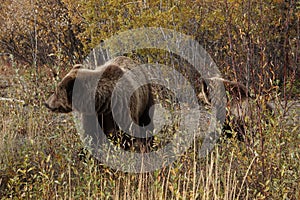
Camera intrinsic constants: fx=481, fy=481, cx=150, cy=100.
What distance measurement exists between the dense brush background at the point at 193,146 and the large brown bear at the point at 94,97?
8.3 inches

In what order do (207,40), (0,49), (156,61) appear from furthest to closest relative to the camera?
1. (0,49)
2. (207,40)
3. (156,61)

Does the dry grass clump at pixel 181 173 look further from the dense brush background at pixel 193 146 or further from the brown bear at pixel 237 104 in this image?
the brown bear at pixel 237 104

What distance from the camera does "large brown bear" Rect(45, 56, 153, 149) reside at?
14.3ft

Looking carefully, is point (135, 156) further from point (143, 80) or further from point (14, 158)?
point (14, 158)

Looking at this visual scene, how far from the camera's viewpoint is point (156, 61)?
23.7ft

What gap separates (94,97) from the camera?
438 cm

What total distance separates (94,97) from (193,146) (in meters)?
1.09

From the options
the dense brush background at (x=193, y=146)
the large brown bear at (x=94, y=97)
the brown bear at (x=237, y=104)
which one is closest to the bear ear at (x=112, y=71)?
the large brown bear at (x=94, y=97)

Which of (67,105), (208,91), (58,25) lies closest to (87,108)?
(67,105)

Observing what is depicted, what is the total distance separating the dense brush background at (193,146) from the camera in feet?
11.5

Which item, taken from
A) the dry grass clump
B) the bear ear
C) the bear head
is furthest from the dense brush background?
the bear ear

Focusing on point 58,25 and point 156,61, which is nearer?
point 156,61

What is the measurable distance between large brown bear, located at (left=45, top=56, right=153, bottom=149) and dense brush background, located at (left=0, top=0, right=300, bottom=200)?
21 centimetres

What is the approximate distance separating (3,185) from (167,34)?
3387 mm
